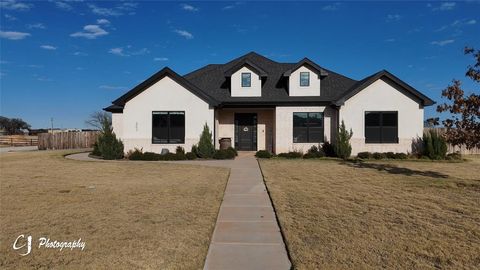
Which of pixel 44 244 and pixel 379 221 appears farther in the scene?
pixel 379 221

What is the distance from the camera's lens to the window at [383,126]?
19.9 m

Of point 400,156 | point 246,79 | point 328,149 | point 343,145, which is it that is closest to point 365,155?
point 343,145

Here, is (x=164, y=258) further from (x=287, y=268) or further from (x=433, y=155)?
(x=433, y=155)

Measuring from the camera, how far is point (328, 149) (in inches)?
800

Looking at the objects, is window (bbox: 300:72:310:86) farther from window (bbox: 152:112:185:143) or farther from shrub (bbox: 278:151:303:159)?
window (bbox: 152:112:185:143)

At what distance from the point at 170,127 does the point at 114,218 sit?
13755mm

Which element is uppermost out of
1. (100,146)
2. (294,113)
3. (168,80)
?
(168,80)

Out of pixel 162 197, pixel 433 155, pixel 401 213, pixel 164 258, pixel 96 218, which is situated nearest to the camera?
pixel 164 258

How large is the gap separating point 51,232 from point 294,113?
16828 millimetres

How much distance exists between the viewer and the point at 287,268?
4.26m

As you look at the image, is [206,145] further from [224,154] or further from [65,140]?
[65,140]

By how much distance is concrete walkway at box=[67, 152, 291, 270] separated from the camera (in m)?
4.45

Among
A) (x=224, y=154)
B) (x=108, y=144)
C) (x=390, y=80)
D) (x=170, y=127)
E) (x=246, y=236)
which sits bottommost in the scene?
(x=246, y=236)

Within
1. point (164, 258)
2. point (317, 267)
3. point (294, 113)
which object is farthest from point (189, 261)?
point (294, 113)
